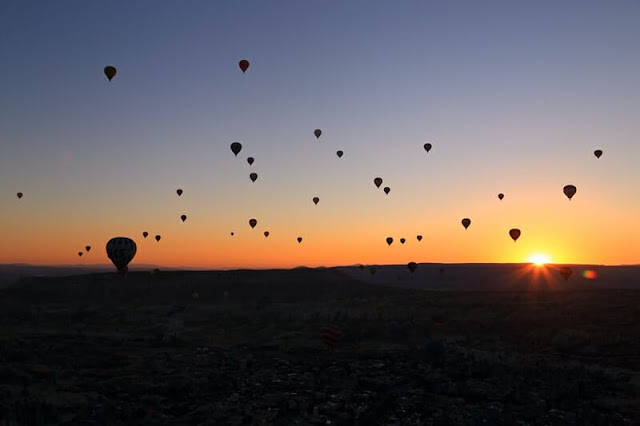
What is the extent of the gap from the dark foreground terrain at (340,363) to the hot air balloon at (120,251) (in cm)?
556

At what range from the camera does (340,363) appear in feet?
98.3

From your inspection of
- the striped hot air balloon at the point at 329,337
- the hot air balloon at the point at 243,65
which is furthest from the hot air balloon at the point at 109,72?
the striped hot air balloon at the point at 329,337

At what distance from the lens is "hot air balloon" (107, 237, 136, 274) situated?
48.6 m

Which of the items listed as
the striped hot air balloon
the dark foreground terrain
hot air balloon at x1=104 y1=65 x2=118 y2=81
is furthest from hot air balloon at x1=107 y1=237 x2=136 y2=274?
the striped hot air balloon

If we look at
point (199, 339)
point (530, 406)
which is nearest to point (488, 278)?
point (199, 339)

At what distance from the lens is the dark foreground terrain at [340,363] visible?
19562 millimetres

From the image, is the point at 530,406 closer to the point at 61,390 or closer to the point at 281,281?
the point at 61,390

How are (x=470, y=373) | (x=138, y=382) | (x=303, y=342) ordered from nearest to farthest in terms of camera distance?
1. (x=138, y=382)
2. (x=470, y=373)
3. (x=303, y=342)

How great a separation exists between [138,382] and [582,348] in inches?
916

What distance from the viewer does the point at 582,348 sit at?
108 ft

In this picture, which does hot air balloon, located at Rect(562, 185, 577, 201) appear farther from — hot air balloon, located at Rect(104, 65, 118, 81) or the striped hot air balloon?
hot air balloon, located at Rect(104, 65, 118, 81)

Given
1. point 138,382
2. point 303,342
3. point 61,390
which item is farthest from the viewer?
point 303,342

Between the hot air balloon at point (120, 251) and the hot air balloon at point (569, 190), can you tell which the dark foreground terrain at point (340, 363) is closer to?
the hot air balloon at point (120, 251)

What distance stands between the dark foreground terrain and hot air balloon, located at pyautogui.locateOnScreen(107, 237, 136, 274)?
18.2 ft
